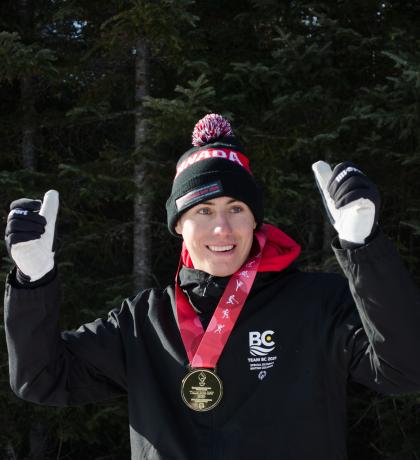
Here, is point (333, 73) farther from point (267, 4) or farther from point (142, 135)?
point (142, 135)

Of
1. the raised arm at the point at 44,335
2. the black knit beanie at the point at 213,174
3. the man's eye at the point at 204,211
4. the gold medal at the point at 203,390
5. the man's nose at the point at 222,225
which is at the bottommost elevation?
the gold medal at the point at 203,390

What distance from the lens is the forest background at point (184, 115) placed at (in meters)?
6.55

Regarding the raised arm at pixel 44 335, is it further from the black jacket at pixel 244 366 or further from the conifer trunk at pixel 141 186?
the conifer trunk at pixel 141 186

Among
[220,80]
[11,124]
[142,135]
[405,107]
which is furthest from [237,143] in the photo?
[11,124]

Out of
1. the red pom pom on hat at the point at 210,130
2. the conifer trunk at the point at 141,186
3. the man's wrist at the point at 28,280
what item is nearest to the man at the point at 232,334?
the man's wrist at the point at 28,280

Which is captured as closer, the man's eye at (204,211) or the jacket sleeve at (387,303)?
the jacket sleeve at (387,303)

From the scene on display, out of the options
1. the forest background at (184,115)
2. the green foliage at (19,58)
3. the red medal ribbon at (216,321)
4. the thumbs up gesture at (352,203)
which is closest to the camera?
the thumbs up gesture at (352,203)

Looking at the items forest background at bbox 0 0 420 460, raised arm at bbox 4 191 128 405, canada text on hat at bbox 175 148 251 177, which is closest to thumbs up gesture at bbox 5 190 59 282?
raised arm at bbox 4 191 128 405

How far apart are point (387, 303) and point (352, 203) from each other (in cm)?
33

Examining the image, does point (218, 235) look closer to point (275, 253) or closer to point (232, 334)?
point (275, 253)

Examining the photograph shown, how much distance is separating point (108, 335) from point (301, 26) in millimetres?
5694

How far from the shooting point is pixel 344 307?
7.98 ft

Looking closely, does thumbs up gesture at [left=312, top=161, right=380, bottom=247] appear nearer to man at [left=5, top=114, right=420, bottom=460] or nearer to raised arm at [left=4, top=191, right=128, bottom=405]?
man at [left=5, top=114, right=420, bottom=460]

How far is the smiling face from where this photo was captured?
2580 millimetres
